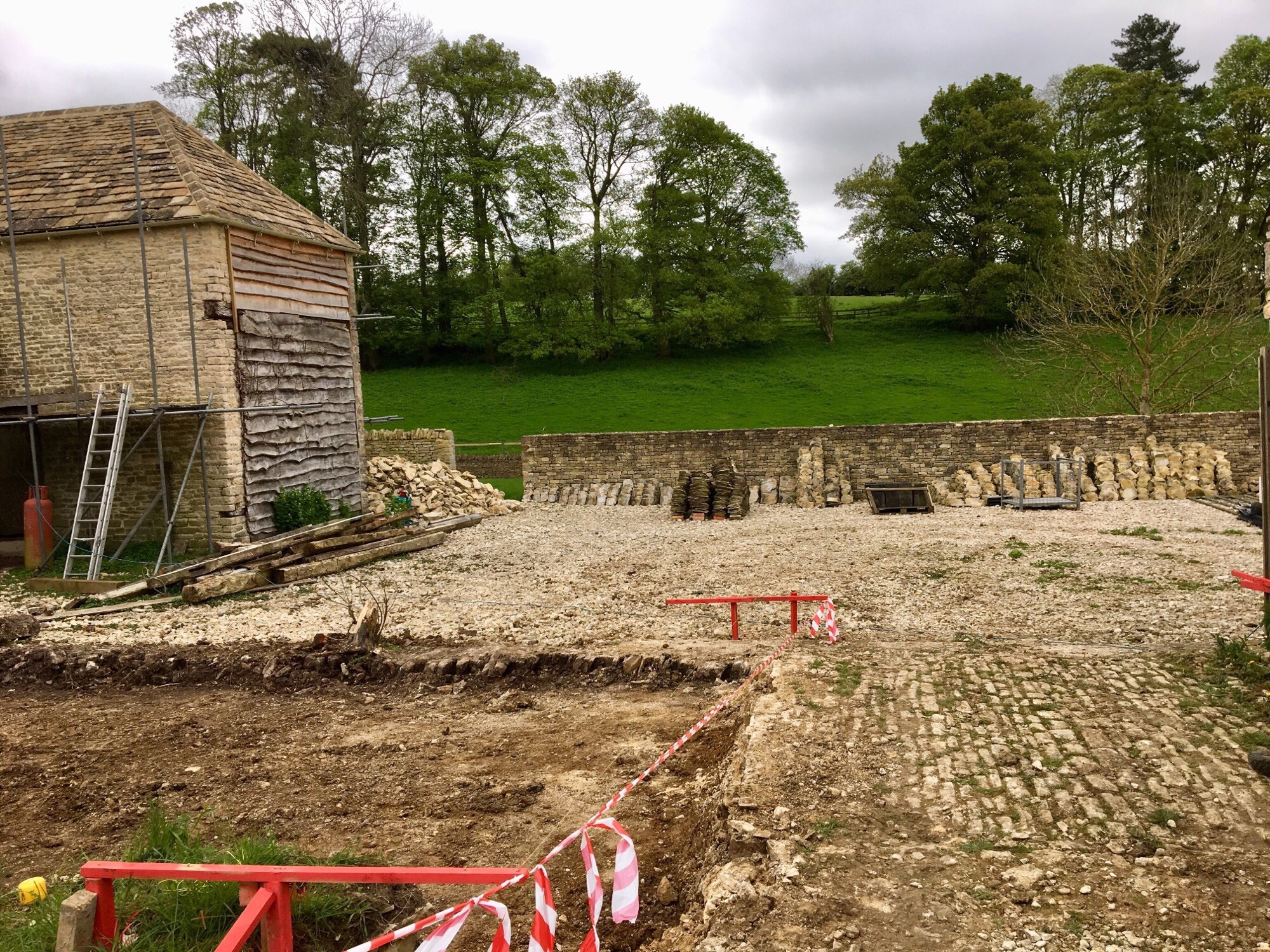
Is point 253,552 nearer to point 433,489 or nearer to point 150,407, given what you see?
point 150,407

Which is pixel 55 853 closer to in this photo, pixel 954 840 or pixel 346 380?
pixel 954 840

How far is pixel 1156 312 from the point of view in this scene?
85.0 ft

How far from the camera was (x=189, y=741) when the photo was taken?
6895mm

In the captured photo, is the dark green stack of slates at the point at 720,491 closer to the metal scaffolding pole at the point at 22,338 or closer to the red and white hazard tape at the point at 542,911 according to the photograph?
the metal scaffolding pole at the point at 22,338

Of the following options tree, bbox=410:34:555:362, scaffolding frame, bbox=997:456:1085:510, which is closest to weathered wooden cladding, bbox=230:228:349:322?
scaffolding frame, bbox=997:456:1085:510

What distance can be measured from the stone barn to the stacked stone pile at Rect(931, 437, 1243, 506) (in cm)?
1432

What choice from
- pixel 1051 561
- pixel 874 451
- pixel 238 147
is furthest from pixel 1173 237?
pixel 238 147

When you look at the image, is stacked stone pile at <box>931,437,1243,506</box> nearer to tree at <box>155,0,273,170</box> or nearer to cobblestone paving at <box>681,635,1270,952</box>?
cobblestone paving at <box>681,635,1270,952</box>

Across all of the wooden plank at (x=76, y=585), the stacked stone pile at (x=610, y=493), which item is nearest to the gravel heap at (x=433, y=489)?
the stacked stone pile at (x=610, y=493)

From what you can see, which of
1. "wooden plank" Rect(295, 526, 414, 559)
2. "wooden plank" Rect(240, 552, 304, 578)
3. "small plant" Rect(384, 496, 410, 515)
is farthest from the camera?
"small plant" Rect(384, 496, 410, 515)

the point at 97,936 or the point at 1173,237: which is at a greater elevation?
the point at 1173,237

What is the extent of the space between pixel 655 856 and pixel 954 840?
153 centimetres

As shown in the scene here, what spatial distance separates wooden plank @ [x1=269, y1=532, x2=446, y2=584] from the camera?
A: 43.9ft

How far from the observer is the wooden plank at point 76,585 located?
40.5 ft
